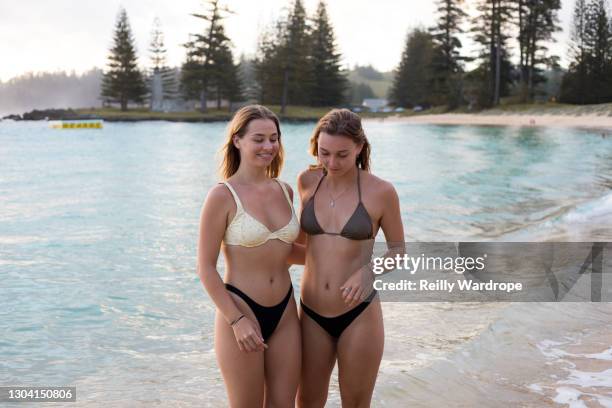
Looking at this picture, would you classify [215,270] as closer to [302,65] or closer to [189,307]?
[189,307]

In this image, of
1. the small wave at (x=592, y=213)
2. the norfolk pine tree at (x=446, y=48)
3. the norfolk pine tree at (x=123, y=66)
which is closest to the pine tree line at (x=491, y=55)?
the norfolk pine tree at (x=446, y=48)

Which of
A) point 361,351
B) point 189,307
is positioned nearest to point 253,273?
point 361,351

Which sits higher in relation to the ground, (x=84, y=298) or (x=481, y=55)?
(x=481, y=55)

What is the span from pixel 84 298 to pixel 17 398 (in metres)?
2.73

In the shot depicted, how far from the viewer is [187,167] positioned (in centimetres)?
2350

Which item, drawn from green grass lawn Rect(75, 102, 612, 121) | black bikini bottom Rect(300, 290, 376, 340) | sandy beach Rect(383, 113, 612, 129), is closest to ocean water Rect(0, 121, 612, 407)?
black bikini bottom Rect(300, 290, 376, 340)

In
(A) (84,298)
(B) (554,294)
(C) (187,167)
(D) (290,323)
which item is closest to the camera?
(D) (290,323)

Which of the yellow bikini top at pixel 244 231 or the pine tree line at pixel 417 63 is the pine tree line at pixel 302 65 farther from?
the yellow bikini top at pixel 244 231

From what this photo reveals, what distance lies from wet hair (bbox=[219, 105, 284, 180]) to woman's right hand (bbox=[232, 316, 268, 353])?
65 cm

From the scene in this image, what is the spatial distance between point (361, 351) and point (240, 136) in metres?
0.99

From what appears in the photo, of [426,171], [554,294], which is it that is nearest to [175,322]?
[554,294]

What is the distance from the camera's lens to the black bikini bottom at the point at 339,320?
8.41 feet

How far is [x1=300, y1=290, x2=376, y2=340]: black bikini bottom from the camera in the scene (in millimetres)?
2562

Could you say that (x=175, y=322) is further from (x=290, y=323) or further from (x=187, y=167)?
(x=187, y=167)
